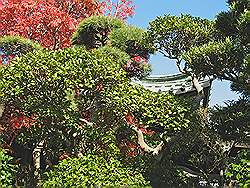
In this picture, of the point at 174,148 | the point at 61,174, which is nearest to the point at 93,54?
the point at 61,174

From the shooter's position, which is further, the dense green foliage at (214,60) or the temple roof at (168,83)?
the temple roof at (168,83)

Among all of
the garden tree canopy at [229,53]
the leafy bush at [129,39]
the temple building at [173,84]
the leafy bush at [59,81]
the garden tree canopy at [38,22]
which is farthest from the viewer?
the temple building at [173,84]

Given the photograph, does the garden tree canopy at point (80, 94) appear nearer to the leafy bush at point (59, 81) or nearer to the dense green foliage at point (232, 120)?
the leafy bush at point (59, 81)

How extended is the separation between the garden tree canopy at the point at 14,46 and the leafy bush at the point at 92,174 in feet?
8.94

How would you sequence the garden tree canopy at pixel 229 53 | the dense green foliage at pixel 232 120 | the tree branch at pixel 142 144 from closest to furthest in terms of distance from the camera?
the garden tree canopy at pixel 229 53 → the dense green foliage at pixel 232 120 → the tree branch at pixel 142 144

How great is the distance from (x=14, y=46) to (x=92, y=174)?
3.39 metres

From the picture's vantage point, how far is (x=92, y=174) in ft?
21.4

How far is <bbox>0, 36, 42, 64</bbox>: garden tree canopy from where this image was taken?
27.7 feet

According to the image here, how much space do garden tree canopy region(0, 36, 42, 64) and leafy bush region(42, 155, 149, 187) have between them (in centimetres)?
272

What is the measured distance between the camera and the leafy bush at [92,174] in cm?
645

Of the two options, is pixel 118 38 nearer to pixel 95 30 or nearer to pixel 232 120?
pixel 95 30

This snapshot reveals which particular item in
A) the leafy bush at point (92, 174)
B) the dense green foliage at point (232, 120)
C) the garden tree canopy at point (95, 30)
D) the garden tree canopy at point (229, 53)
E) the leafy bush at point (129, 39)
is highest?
the garden tree canopy at point (95, 30)

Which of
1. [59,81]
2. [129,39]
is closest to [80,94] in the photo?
[59,81]

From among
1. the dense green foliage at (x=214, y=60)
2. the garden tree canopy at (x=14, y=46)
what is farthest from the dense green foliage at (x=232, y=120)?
the garden tree canopy at (x=14, y=46)
